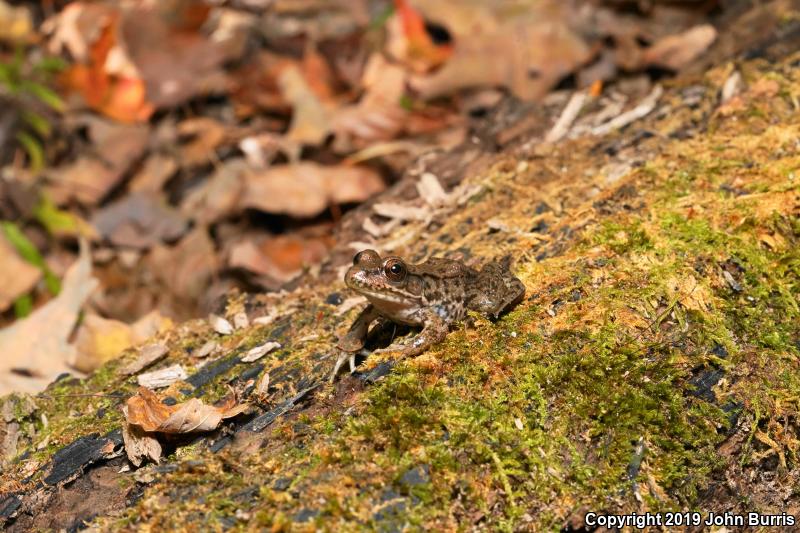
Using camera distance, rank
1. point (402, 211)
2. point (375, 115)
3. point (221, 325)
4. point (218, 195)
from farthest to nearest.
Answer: point (375, 115), point (218, 195), point (402, 211), point (221, 325)

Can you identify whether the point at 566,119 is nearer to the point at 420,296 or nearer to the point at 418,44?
the point at 420,296

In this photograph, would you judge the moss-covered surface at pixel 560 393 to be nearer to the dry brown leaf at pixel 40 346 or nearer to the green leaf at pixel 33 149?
the dry brown leaf at pixel 40 346

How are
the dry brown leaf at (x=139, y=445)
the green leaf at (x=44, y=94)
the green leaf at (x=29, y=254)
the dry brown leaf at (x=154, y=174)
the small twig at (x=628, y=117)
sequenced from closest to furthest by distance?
the dry brown leaf at (x=139, y=445), the small twig at (x=628, y=117), the green leaf at (x=29, y=254), the dry brown leaf at (x=154, y=174), the green leaf at (x=44, y=94)

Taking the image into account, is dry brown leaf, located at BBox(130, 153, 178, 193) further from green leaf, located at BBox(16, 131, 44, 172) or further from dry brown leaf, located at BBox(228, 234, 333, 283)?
dry brown leaf, located at BBox(228, 234, 333, 283)

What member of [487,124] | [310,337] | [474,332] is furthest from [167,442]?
[487,124]

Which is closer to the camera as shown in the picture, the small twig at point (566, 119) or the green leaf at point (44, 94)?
the small twig at point (566, 119)

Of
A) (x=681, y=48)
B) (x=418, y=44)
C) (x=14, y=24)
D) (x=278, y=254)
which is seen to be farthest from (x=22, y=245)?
(x=681, y=48)

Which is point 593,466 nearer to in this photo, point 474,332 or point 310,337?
point 474,332

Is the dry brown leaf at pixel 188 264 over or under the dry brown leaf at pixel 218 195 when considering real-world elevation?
under

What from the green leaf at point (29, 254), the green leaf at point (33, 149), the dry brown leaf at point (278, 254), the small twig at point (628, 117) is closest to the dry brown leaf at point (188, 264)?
the dry brown leaf at point (278, 254)
